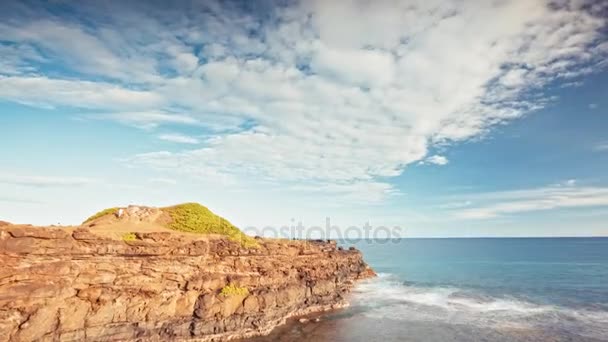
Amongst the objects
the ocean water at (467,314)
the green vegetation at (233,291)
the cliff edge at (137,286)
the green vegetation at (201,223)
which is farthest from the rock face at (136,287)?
the ocean water at (467,314)

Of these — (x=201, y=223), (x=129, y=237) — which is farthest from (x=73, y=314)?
(x=201, y=223)

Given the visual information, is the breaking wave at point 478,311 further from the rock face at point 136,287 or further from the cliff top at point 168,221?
the cliff top at point 168,221

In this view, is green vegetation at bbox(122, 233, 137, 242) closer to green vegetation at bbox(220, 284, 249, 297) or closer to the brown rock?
the brown rock

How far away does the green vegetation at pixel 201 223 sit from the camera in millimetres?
42594

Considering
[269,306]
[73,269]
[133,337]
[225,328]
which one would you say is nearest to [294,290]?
[269,306]

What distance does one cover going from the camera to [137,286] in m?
32.8

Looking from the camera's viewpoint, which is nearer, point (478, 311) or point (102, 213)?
point (102, 213)

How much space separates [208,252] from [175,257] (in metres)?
3.92

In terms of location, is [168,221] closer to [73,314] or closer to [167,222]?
[167,222]

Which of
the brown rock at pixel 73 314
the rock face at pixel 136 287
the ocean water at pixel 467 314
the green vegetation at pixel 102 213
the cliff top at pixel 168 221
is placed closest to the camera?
the rock face at pixel 136 287

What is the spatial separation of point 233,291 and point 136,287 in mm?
10486

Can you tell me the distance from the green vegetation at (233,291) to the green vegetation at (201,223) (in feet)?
17.2

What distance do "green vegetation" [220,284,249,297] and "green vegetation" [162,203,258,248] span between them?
526 centimetres

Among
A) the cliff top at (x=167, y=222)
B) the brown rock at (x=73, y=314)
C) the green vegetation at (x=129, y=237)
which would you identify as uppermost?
the cliff top at (x=167, y=222)
